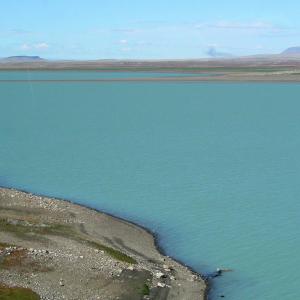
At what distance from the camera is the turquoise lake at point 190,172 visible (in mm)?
25859

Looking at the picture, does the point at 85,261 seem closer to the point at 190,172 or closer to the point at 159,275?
the point at 159,275

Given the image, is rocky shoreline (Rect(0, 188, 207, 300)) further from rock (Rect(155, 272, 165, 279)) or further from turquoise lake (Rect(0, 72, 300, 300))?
turquoise lake (Rect(0, 72, 300, 300))

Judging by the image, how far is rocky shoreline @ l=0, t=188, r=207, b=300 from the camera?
65.5 feet

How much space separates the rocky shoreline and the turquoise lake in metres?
1.38

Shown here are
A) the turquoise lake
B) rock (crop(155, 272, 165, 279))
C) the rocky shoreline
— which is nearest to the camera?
the rocky shoreline

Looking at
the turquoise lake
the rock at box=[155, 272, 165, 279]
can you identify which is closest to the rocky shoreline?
the rock at box=[155, 272, 165, 279]

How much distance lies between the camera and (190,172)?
42156mm

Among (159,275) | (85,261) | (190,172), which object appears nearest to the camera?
(159,275)

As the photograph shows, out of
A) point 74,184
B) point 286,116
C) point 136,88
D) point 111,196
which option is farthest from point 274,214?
point 136,88

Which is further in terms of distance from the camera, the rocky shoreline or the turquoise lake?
the turquoise lake

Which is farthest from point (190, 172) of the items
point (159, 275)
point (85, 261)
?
point (159, 275)

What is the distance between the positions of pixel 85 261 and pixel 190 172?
20.7 m

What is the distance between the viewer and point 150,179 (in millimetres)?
40281

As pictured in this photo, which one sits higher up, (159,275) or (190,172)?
(159,275)
